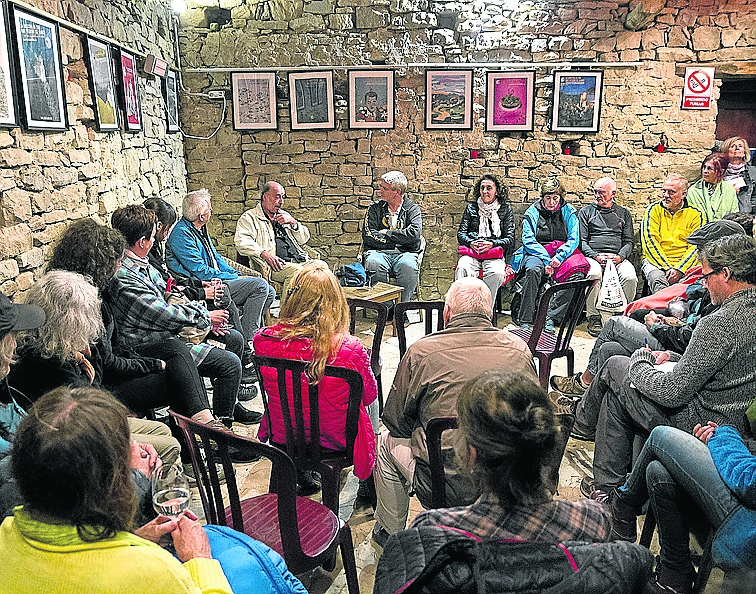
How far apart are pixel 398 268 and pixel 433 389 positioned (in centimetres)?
318

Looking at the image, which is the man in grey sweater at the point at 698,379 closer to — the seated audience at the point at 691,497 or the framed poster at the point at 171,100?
the seated audience at the point at 691,497

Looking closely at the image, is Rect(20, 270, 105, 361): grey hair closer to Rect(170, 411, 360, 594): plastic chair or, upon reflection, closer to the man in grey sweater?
Rect(170, 411, 360, 594): plastic chair

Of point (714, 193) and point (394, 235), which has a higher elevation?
point (714, 193)

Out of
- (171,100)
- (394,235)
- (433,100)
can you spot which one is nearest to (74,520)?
(394,235)

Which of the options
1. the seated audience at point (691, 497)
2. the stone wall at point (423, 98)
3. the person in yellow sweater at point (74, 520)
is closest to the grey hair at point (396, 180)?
the stone wall at point (423, 98)

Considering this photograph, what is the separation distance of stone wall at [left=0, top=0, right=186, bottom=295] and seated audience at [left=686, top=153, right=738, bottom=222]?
455cm

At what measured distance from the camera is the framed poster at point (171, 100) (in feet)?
17.8

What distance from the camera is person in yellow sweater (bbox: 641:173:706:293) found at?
514cm

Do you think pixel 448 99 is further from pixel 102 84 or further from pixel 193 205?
pixel 102 84

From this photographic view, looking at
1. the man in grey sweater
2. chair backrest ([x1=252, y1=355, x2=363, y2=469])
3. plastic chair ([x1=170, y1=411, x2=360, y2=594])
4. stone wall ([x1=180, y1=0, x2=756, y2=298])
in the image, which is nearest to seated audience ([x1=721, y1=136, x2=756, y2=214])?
stone wall ([x1=180, y1=0, x2=756, y2=298])

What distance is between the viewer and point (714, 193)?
518cm

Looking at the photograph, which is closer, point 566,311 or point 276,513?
point 276,513

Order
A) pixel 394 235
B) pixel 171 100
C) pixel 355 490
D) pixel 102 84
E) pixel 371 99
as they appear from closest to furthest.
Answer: pixel 355 490
pixel 102 84
pixel 394 235
pixel 171 100
pixel 371 99

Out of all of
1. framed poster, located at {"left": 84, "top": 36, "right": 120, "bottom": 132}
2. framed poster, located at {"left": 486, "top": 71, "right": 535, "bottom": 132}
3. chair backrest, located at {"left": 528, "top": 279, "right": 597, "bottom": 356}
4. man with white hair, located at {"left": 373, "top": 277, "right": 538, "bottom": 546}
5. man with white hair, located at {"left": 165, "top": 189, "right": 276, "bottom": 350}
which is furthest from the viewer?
framed poster, located at {"left": 486, "top": 71, "right": 535, "bottom": 132}
